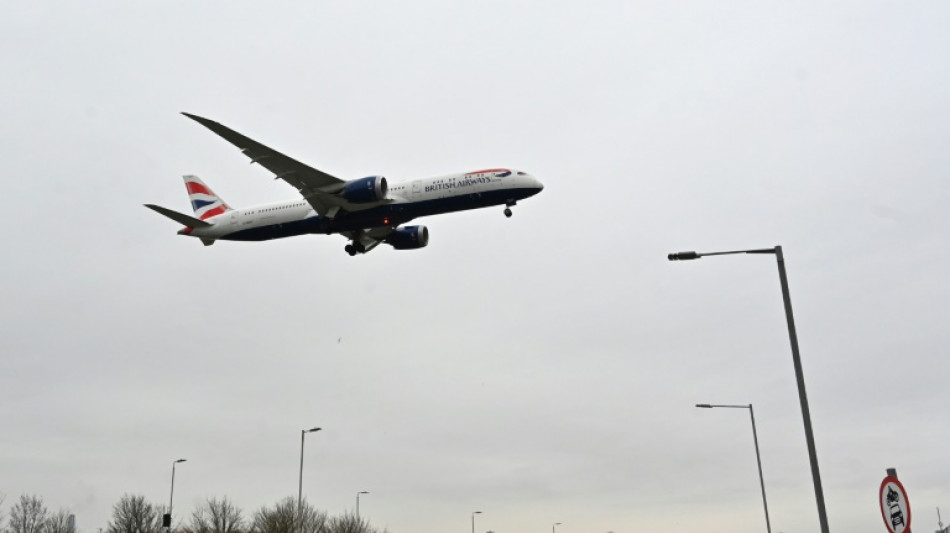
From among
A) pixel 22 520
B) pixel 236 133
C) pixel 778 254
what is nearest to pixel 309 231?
pixel 236 133

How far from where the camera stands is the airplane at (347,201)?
42.2 m

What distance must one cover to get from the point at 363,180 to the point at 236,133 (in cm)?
643

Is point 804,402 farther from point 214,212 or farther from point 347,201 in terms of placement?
point 214,212

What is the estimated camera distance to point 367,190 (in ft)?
141

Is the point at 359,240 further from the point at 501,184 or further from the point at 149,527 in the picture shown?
the point at 149,527

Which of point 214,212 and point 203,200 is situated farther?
point 203,200

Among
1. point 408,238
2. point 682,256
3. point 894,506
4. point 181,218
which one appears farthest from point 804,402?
point 181,218

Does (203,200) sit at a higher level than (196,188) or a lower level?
lower

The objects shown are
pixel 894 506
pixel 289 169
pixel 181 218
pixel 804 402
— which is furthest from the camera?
pixel 181 218

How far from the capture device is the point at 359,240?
1991 inches

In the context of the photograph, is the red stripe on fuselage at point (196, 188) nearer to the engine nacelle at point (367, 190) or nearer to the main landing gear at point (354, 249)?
the main landing gear at point (354, 249)

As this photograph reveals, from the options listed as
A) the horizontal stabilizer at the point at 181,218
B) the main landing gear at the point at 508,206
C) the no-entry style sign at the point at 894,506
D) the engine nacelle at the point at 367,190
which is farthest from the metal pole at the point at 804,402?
the horizontal stabilizer at the point at 181,218

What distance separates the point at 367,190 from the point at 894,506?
33856 millimetres

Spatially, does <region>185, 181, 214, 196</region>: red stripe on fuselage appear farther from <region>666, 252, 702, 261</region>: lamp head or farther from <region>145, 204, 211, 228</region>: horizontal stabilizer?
<region>666, 252, 702, 261</region>: lamp head
